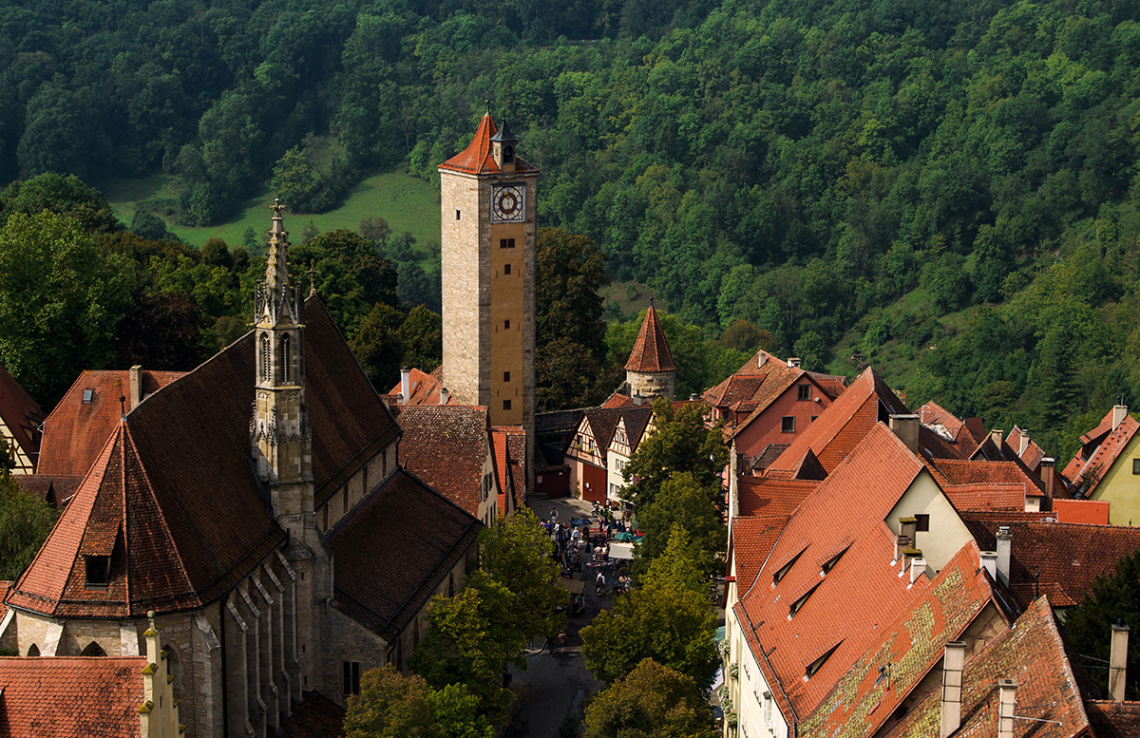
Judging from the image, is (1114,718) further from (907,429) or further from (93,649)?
(907,429)

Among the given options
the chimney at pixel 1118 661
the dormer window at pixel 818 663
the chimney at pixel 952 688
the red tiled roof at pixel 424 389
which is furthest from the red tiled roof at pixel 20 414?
the chimney at pixel 1118 661

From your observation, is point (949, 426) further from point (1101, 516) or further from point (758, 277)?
point (758, 277)

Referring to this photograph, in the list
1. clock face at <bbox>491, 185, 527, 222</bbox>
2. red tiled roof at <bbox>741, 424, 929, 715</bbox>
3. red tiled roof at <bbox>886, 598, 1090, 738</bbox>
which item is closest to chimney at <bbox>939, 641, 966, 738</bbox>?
red tiled roof at <bbox>886, 598, 1090, 738</bbox>

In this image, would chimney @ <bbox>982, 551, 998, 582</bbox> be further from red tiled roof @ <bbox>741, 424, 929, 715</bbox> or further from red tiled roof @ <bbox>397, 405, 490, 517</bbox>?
red tiled roof @ <bbox>397, 405, 490, 517</bbox>

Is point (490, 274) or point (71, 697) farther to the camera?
point (490, 274)

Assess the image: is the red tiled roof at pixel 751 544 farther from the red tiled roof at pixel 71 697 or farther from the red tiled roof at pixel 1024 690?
the red tiled roof at pixel 71 697

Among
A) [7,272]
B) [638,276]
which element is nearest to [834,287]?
[638,276]

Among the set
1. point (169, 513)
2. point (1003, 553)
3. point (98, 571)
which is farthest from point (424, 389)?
point (1003, 553)

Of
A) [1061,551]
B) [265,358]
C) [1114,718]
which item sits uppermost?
[265,358]
